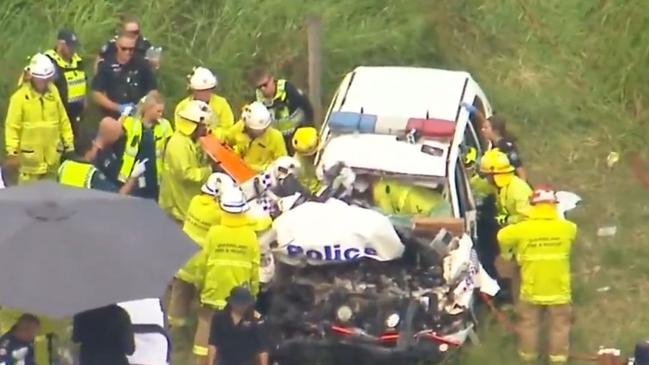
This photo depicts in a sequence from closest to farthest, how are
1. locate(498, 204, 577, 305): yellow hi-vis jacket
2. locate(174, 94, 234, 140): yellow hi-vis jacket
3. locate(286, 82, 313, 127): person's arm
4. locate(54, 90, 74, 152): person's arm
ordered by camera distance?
locate(498, 204, 577, 305): yellow hi-vis jacket, locate(174, 94, 234, 140): yellow hi-vis jacket, locate(54, 90, 74, 152): person's arm, locate(286, 82, 313, 127): person's arm

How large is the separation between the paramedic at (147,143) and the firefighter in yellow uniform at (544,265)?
3018 millimetres

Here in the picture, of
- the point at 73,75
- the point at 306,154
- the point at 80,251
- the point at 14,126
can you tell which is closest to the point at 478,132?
the point at 306,154

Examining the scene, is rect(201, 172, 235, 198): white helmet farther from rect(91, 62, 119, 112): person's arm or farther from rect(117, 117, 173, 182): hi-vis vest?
rect(91, 62, 119, 112): person's arm

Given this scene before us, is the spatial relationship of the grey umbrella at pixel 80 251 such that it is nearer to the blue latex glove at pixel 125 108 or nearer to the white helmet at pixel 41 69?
the white helmet at pixel 41 69

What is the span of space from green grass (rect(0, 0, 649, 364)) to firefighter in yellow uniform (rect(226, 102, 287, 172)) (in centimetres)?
304

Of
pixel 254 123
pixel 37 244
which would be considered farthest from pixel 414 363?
pixel 37 244

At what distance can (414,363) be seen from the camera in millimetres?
11594

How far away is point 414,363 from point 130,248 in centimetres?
330

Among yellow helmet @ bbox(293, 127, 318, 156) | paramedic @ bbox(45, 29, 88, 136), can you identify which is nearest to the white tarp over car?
yellow helmet @ bbox(293, 127, 318, 156)

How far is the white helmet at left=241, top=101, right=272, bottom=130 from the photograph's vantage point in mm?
13000

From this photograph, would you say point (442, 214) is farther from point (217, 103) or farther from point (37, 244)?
point (37, 244)

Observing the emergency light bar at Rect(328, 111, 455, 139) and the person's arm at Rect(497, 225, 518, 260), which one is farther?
the emergency light bar at Rect(328, 111, 455, 139)

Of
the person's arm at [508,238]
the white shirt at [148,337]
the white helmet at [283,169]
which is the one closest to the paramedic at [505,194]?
the person's arm at [508,238]

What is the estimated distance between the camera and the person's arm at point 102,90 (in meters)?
14.5
